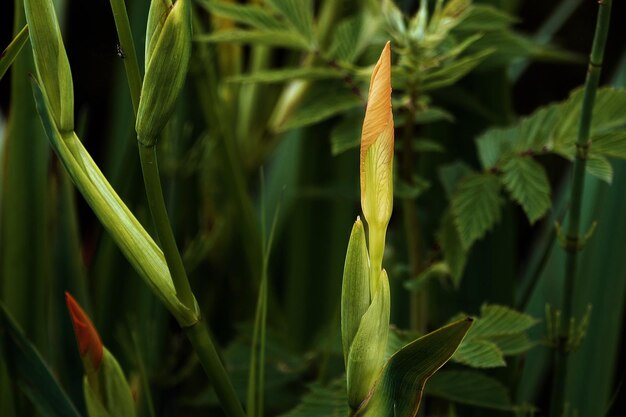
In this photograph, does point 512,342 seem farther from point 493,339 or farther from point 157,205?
point 157,205

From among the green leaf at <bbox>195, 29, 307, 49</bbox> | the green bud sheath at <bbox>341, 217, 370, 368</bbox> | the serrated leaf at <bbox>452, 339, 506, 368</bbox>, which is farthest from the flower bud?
the green leaf at <bbox>195, 29, 307, 49</bbox>

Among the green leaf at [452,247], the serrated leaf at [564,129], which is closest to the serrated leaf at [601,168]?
the serrated leaf at [564,129]

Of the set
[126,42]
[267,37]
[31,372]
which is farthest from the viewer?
[267,37]

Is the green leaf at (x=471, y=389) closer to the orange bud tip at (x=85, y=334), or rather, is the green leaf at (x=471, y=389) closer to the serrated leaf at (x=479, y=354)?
the serrated leaf at (x=479, y=354)

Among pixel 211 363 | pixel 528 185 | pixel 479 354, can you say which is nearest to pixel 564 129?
pixel 528 185

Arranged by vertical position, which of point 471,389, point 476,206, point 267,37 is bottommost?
point 471,389

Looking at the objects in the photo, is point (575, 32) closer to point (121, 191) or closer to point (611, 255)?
point (611, 255)
